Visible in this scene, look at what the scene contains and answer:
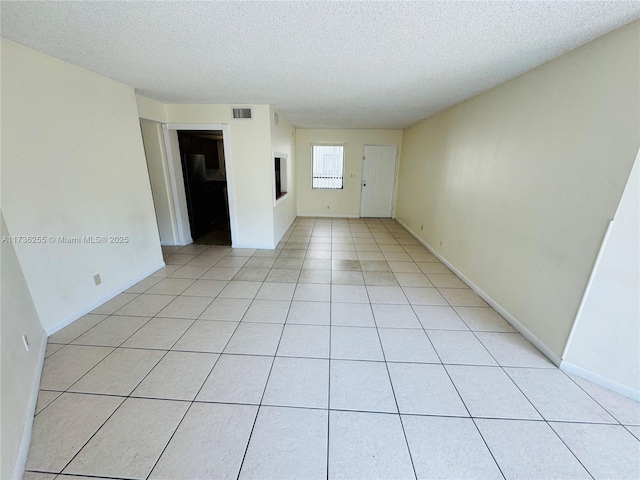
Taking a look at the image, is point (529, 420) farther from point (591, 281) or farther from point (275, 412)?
point (275, 412)

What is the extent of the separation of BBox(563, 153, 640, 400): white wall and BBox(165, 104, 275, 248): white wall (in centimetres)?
371

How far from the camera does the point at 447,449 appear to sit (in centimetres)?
133

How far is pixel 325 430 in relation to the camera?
4.63 ft

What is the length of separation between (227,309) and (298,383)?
3.89ft

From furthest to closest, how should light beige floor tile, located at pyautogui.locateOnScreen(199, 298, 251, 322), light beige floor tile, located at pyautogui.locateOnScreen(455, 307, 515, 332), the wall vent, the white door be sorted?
1. the white door
2. the wall vent
3. light beige floor tile, located at pyautogui.locateOnScreen(199, 298, 251, 322)
4. light beige floor tile, located at pyautogui.locateOnScreen(455, 307, 515, 332)

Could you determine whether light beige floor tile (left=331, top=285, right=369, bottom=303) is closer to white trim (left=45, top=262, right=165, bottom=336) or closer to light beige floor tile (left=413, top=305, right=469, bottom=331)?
light beige floor tile (left=413, top=305, right=469, bottom=331)

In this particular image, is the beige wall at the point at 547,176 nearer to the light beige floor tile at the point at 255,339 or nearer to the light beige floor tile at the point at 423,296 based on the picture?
the light beige floor tile at the point at 423,296

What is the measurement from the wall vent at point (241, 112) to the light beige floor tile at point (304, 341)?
312 centimetres

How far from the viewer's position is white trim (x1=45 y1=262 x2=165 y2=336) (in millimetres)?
2178

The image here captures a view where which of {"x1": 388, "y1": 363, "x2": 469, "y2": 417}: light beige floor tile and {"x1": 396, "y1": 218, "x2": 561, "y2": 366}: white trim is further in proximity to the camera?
{"x1": 396, "y1": 218, "x2": 561, "y2": 366}: white trim

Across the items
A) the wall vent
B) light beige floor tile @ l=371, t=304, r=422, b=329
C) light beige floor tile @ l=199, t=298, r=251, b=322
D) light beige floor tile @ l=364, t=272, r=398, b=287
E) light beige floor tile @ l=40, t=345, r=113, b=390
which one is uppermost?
the wall vent

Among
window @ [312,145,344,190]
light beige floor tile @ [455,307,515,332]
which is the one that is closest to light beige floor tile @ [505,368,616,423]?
light beige floor tile @ [455,307,515,332]

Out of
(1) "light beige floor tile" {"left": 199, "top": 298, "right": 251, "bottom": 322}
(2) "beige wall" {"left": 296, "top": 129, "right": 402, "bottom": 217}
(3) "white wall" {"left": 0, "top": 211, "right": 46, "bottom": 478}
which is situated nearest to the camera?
(3) "white wall" {"left": 0, "top": 211, "right": 46, "bottom": 478}

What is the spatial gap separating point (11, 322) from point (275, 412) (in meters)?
1.62
